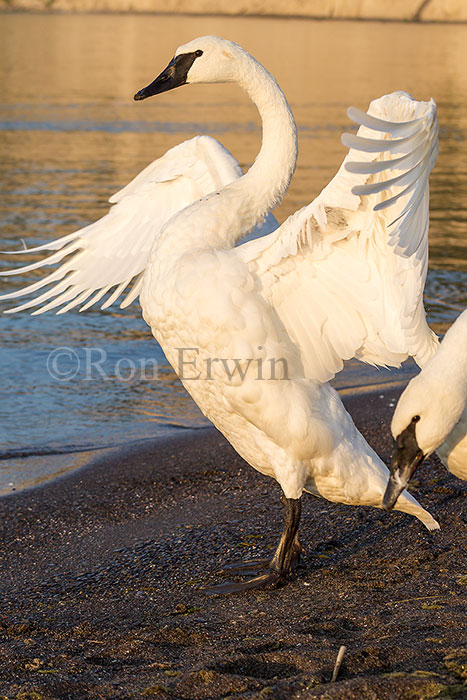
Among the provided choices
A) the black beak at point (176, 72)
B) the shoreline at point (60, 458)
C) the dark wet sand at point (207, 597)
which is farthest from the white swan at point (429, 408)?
the shoreline at point (60, 458)

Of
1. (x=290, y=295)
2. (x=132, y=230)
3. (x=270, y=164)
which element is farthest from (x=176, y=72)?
(x=290, y=295)

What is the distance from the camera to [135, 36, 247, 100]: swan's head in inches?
217

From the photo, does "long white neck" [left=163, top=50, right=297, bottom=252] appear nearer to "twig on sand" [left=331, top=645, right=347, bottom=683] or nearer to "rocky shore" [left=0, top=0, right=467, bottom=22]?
"twig on sand" [left=331, top=645, right=347, bottom=683]

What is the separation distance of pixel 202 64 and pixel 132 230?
4.62 ft

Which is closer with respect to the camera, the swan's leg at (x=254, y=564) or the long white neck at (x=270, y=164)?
the swan's leg at (x=254, y=564)

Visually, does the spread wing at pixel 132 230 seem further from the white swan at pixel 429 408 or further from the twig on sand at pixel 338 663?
the twig on sand at pixel 338 663

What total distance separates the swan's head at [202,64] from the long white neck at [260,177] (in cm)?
5

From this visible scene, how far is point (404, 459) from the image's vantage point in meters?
4.60

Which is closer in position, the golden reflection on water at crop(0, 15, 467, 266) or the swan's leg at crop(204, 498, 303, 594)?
the swan's leg at crop(204, 498, 303, 594)

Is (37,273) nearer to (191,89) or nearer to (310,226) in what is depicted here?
(310,226)

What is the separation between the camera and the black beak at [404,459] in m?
4.55

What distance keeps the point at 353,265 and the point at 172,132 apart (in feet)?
65.5

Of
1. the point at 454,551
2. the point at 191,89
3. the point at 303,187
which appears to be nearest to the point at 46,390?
the point at 454,551

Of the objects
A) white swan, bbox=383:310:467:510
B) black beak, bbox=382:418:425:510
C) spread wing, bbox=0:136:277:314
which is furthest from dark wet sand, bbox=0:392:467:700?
spread wing, bbox=0:136:277:314
